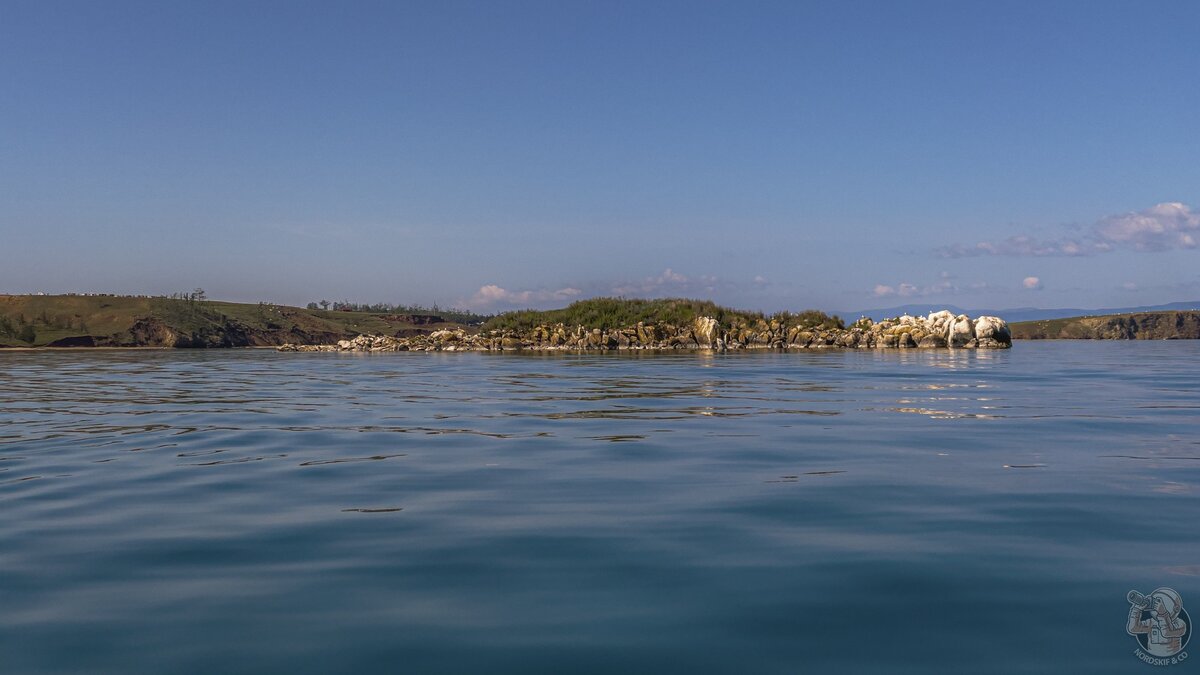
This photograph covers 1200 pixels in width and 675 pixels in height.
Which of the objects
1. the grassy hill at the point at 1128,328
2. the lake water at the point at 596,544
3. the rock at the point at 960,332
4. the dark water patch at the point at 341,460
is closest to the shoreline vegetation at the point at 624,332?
the rock at the point at 960,332

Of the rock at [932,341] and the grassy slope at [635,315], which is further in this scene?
the grassy slope at [635,315]

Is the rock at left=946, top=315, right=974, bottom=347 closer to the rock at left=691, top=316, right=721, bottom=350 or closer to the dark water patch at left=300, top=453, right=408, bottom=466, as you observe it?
the rock at left=691, top=316, right=721, bottom=350

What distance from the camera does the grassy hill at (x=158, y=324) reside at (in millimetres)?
95500

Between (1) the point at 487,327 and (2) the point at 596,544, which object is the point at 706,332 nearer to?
(1) the point at 487,327

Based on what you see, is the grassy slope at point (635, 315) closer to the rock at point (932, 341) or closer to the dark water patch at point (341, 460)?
the rock at point (932, 341)

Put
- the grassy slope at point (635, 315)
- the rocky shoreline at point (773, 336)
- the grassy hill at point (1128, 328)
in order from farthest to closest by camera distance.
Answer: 1. the grassy hill at point (1128, 328)
2. the grassy slope at point (635, 315)
3. the rocky shoreline at point (773, 336)

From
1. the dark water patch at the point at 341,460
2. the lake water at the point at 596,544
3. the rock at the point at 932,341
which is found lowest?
the dark water patch at the point at 341,460

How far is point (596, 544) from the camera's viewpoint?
685 centimetres

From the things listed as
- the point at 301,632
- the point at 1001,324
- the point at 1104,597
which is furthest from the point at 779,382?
the point at 1001,324

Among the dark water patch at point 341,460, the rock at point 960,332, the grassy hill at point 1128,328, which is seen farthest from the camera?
the grassy hill at point 1128,328

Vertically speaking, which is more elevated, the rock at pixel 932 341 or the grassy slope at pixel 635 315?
the grassy slope at pixel 635 315

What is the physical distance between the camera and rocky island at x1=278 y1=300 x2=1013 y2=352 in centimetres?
6162

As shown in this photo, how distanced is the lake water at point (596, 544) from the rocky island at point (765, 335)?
46.0m

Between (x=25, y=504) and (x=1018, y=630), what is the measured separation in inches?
380
